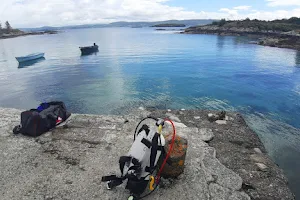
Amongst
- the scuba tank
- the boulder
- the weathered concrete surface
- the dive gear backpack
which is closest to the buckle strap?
the scuba tank

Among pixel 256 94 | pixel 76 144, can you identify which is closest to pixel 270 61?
pixel 256 94

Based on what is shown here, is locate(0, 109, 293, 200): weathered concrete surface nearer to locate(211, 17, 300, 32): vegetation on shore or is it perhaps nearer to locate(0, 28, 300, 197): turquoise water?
locate(0, 28, 300, 197): turquoise water

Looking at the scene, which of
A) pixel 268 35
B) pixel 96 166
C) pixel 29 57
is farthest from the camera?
pixel 268 35

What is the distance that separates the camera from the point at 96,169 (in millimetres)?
5113

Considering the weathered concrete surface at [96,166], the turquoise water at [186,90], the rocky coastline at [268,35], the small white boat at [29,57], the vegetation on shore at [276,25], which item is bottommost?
the turquoise water at [186,90]

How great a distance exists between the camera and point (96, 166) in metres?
5.22

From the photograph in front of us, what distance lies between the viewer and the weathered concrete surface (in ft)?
14.6

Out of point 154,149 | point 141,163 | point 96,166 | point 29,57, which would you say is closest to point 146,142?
point 154,149

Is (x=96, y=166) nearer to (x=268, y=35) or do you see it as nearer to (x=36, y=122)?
(x=36, y=122)

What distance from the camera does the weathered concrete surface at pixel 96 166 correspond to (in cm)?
445

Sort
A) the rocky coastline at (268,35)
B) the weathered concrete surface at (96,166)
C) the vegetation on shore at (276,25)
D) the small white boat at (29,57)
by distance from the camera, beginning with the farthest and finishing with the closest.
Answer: the vegetation on shore at (276,25)
the rocky coastline at (268,35)
the small white boat at (29,57)
the weathered concrete surface at (96,166)

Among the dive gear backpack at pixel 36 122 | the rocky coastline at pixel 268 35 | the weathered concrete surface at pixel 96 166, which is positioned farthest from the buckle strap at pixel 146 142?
the rocky coastline at pixel 268 35

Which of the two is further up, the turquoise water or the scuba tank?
the scuba tank

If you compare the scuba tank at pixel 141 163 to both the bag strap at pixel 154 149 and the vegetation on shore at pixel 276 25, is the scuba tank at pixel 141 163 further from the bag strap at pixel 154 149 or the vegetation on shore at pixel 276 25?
the vegetation on shore at pixel 276 25
